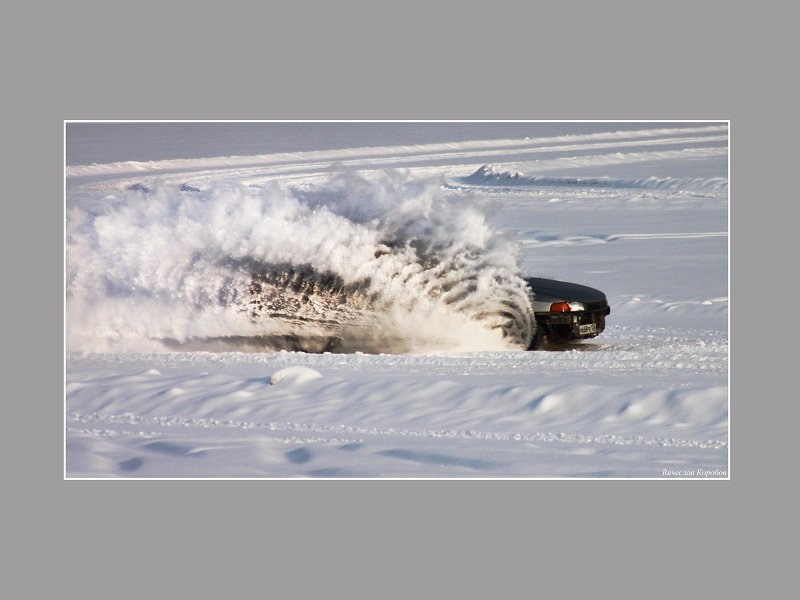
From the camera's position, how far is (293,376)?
9.43 metres

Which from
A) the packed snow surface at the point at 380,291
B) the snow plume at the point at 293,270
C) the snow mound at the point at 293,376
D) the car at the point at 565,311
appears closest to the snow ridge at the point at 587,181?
the packed snow surface at the point at 380,291

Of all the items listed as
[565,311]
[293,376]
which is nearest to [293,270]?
[293,376]

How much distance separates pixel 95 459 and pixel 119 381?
0.56m

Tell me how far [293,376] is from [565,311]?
1940mm

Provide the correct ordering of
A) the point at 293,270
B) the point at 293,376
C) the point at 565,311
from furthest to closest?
the point at 293,270 < the point at 565,311 < the point at 293,376

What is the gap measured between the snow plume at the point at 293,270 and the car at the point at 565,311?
0.09 metres

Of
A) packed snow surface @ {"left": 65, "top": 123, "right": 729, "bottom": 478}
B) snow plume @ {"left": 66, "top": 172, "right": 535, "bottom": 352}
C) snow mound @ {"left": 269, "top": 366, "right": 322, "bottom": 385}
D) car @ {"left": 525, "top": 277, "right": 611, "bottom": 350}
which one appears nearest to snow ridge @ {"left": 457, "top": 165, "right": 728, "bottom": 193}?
packed snow surface @ {"left": 65, "top": 123, "right": 729, "bottom": 478}

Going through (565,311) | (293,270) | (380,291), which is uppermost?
(293,270)

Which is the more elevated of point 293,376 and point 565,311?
point 565,311

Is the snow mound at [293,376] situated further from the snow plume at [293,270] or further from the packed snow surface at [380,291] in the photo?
the snow plume at [293,270]

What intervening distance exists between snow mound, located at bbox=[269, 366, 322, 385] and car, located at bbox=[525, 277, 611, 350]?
4.99 ft

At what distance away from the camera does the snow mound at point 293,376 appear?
30.9 ft

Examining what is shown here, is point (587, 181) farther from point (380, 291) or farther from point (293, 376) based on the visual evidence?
point (293, 376)

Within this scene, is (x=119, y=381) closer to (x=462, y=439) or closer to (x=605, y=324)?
(x=462, y=439)
